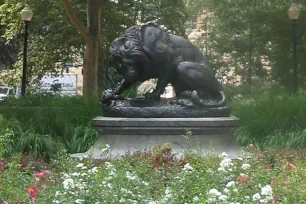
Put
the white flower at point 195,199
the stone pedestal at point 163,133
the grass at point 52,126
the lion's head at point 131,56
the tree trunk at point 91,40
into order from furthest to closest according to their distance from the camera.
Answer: the tree trunk at point 91,40, the grass at point 52,126, the lion's head at point 131,56, the stone pedestal at point 163,133, the white flower at point 195,199

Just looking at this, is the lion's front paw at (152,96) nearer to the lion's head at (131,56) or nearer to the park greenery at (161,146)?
the lion's head at (131,56)

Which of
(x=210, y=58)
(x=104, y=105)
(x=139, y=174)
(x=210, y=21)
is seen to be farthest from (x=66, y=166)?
(x=210, y=21)

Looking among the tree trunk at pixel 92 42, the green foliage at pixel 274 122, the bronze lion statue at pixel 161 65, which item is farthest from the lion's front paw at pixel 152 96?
the tree trunk at pixel 92 42

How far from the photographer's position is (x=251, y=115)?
1315 cm

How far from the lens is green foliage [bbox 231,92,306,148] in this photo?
39.3 feet

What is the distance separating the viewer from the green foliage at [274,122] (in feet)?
39.3

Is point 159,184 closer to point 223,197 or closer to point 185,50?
point 223,197

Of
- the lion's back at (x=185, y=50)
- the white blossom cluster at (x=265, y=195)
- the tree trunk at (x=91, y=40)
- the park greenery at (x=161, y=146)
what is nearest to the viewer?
the white blossom cluster at (x=265, y=195)

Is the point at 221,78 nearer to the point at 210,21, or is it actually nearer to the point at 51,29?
the point at 210,21

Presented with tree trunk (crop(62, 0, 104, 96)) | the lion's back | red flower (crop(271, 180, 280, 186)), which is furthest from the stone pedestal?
tree trunk (crop(62, 0, 104, 96))

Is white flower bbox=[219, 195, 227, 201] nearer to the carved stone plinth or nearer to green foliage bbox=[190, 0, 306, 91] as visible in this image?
the carved stone plinth

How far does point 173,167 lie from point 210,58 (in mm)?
21953

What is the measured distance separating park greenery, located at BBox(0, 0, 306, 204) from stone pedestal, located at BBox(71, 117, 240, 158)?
555 millimetres

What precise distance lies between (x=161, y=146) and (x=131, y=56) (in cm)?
208
